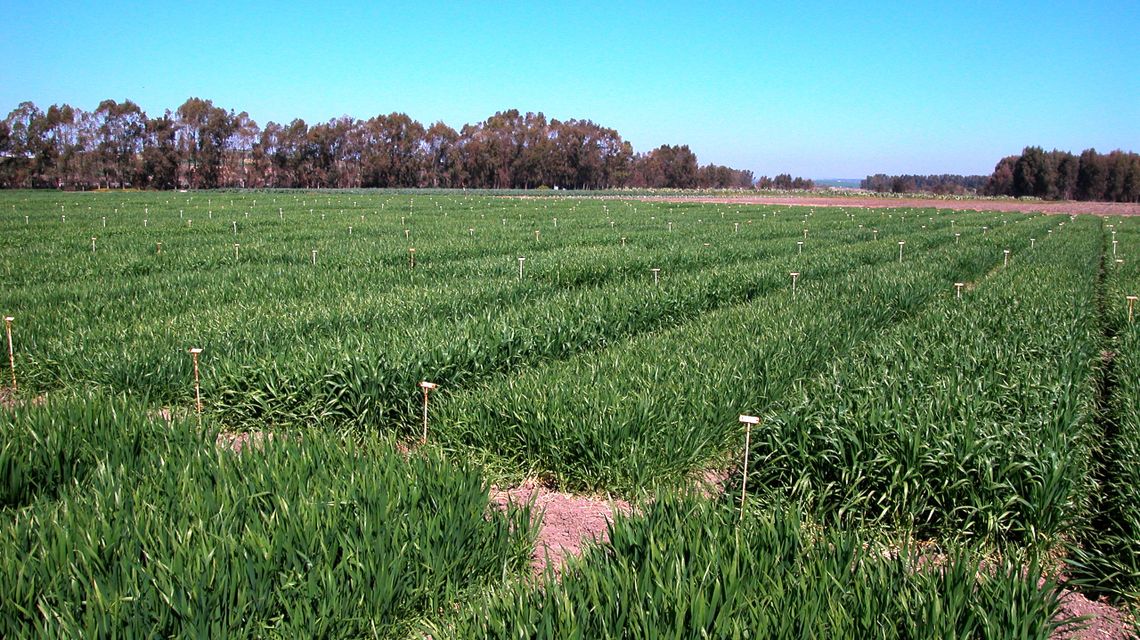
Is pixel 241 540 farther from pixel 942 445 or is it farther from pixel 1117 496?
pixel 1117 496

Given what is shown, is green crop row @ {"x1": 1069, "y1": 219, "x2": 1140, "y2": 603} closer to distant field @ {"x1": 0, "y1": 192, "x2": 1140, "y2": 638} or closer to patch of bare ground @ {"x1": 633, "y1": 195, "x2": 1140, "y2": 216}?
distant field @ {"x1": 0, "y1": 192, "x2": 1140, "y2": 638}

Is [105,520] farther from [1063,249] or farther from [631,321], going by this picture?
[1063,249]

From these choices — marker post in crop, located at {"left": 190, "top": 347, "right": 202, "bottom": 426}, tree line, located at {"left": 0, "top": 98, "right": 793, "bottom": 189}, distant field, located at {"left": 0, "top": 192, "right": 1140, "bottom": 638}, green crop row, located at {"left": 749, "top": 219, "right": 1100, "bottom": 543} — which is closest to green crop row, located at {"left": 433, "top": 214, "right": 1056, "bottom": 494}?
distant field, located at {"left": 0, "top": 192, "right": 1140, "bottom": 638}

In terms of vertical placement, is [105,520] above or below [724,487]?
above

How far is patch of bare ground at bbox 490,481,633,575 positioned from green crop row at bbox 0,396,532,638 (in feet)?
0.69

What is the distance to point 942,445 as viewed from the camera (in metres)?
4.80

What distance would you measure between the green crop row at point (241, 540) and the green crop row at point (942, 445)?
80.9 inches

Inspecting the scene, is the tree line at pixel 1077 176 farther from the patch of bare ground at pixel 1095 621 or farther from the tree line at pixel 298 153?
the patch of bare ground at pixel 1095 621

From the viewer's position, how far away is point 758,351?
7625mm

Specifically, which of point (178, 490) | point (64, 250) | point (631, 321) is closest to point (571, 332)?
point (631, 321)

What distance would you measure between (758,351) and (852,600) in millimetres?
4532

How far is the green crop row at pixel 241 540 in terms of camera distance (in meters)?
3.06

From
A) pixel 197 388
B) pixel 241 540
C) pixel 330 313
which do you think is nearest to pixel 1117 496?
pixel 241 540

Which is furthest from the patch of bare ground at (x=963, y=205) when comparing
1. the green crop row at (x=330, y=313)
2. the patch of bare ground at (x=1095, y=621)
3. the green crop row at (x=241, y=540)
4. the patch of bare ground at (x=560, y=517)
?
the green crop row at (x=241, y=540)
